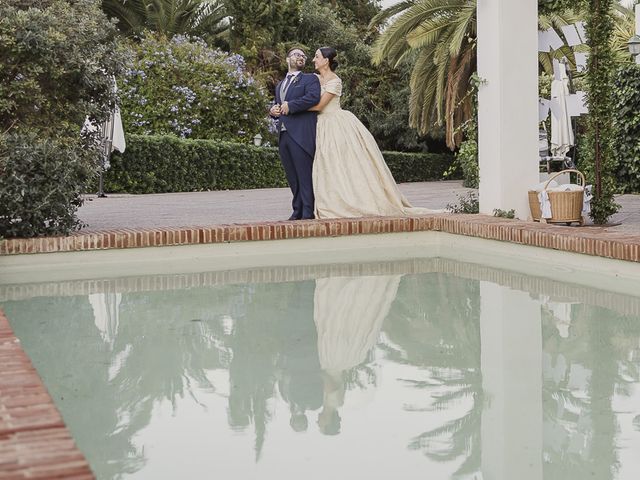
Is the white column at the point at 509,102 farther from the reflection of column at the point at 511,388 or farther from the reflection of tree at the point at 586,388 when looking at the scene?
the reflection of tree at the point at 586,388

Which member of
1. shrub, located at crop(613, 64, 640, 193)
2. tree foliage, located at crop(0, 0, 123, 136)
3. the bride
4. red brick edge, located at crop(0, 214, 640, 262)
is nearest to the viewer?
red brick edge, located at crop(0, 214, 640, 262)

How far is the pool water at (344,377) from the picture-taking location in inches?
103

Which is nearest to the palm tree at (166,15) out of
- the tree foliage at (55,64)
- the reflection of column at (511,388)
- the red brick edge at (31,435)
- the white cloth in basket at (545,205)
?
the tree foliage at (55,64)

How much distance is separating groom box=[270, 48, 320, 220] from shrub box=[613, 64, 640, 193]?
773 cm

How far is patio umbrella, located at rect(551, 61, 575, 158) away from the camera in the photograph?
1230cm

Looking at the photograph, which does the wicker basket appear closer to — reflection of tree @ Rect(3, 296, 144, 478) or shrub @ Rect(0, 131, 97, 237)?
shrub @ Rect(0, 131, 97, 237)

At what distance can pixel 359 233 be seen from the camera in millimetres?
7715

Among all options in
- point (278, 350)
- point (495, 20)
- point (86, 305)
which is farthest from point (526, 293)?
point (495, 20)

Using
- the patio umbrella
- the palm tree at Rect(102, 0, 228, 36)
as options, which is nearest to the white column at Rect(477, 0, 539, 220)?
the patio umbrella

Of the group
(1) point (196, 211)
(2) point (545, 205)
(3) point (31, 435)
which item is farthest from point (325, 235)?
(3) point (31, 435)

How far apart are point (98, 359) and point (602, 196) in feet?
19.7

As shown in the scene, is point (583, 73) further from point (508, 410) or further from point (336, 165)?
point (508, 410)

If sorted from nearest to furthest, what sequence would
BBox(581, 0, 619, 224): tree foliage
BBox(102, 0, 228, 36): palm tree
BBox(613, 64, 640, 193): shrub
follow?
1. BBox(581, 0, 619, 224): tree foliage
2. BBox(613, 64, 640, 193): shrub
3. BBox(102, 0, 228, 36): palm tree

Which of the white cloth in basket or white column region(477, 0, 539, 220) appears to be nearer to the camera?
the white cloth in basket
